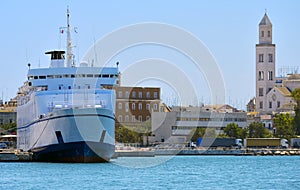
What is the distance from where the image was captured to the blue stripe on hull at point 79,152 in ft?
251

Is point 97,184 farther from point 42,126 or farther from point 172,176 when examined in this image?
point 42,126

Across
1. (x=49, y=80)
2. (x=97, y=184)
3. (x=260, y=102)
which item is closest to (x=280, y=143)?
(x=260, y=102)

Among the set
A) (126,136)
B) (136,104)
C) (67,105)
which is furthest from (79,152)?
(136,104)

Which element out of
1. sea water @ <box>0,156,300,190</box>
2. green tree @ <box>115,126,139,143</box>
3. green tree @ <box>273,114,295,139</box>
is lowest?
sea water @ <box>0,156,300,190</box>

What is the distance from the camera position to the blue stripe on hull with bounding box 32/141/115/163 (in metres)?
76.5

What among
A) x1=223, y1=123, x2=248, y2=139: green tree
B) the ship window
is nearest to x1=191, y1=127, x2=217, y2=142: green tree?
x1=223, y1=123, x2=248, y2=139: green tree

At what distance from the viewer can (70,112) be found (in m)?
76.2

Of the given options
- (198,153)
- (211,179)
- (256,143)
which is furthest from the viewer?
(256,143)

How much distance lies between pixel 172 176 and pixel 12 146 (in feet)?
175

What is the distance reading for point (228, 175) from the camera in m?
69.0

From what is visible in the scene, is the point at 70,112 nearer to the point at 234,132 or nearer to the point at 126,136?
the point at 126,136

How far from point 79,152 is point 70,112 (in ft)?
10.2

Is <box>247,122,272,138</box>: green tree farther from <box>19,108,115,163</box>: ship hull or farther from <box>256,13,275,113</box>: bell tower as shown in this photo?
<box>19,108,115,163</box>: ship hull

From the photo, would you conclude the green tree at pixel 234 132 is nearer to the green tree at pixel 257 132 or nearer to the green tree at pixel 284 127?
the green tree at pixel 257 132
